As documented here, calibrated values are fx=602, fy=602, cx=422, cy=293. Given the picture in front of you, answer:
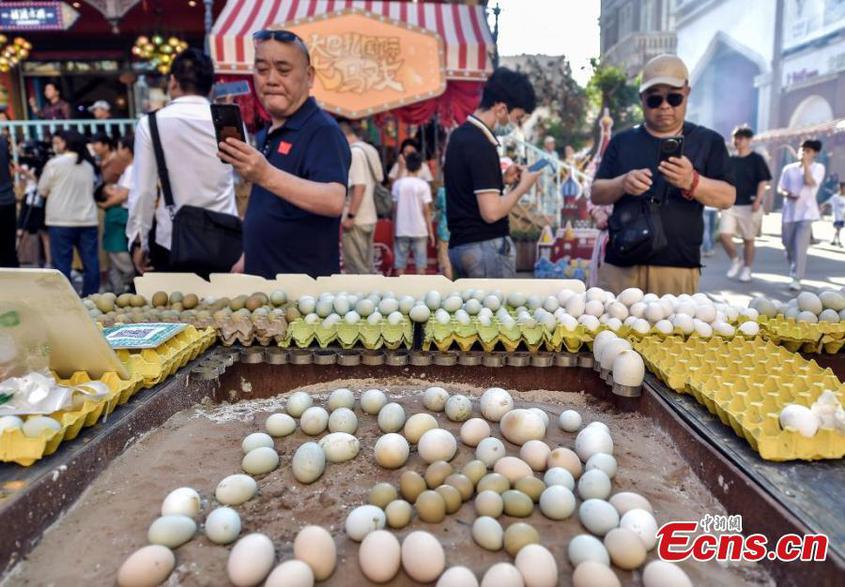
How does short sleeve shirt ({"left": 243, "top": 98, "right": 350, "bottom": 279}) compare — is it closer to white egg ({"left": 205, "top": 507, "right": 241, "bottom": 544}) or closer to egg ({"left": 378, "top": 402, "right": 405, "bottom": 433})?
egg ({"left": 378, "top": 402, "right": 405, "bottom": 433})

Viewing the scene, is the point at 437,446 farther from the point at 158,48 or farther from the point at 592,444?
the point at 158,48

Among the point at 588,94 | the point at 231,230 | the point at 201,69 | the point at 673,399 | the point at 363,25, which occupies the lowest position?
the point at 673,399

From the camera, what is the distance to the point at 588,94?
31.8m

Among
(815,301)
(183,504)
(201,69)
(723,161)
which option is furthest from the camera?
(201,69)

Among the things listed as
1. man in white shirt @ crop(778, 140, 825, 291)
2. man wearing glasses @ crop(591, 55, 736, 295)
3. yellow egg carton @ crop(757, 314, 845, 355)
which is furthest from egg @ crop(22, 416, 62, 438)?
man in white shirt @ crop(778, 140, 825, 291)

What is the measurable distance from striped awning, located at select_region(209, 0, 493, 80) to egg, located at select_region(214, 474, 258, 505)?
7.30 metres

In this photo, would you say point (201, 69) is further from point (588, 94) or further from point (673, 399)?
point (588, 94)

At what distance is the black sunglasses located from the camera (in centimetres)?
297

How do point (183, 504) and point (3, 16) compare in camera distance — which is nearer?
point (183, 504)

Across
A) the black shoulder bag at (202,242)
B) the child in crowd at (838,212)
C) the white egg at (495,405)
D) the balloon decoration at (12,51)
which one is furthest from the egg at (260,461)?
the child in crowd at (838,212)

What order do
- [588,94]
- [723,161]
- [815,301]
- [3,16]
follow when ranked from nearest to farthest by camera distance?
[815,301], [723,161], [3,16], [588,94]

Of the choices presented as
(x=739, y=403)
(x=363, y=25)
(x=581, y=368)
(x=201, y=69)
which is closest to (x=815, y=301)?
(x=581, y=368)

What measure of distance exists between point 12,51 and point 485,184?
1341 cm

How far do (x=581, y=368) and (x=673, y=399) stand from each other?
19.2 inches
